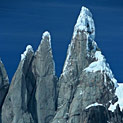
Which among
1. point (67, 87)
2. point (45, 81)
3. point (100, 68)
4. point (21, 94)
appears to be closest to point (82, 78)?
point (67, 87)

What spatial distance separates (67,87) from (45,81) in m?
2.41

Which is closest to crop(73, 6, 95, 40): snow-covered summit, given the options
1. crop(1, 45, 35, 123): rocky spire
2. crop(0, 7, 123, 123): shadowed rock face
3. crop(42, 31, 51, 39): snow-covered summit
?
crop(0, 7, 123, 123): shadowed rock face

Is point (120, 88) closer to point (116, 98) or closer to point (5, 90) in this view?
point (116, 98)

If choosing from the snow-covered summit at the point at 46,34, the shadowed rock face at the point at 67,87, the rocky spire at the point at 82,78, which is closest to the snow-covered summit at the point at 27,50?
the shadowed rock face at the point at 67,87

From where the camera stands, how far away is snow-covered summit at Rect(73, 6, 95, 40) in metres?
154

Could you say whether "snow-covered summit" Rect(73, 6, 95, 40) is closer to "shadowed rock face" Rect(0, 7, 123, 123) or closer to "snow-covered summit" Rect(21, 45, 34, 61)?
"shadowed rock face" Rect(0, 7, 123, 123)

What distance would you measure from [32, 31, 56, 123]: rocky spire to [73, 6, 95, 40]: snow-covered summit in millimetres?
2921

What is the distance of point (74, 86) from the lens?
15288cm

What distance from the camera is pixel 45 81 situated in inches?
6068

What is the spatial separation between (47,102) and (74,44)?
582 centimetres

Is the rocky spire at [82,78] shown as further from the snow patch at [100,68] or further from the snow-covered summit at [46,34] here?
the snow-covered summit at [46,34]

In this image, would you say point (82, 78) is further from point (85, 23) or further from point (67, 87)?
point (85, 23)

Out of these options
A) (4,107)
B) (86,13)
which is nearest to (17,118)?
(4,107)

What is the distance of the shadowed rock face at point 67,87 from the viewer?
152 meters
